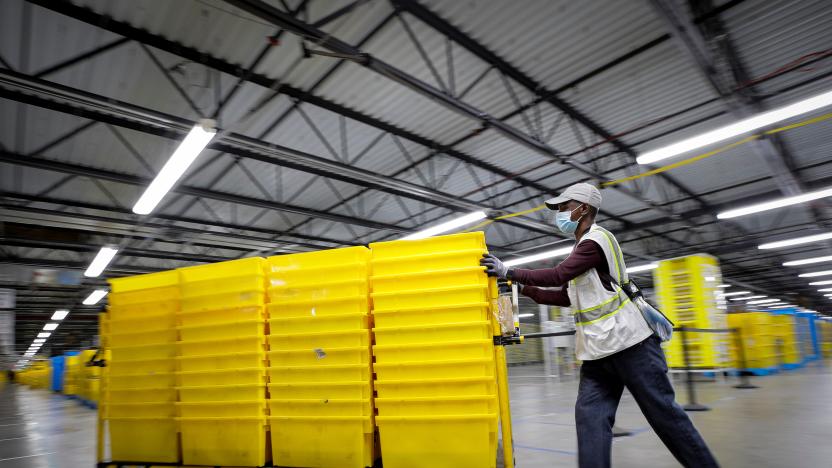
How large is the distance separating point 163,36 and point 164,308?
13.8ft

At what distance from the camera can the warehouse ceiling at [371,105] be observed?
5.91 metres

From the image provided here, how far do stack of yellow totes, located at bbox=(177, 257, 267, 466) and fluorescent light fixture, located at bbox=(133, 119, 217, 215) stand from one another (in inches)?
124

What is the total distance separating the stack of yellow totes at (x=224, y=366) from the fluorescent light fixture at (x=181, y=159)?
3.14m

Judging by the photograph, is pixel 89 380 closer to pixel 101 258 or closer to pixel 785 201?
pixel 101 258

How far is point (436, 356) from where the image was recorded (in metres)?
2.89

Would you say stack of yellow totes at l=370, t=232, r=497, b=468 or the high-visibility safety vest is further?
stack of yellow totes at l=370, t=232, r=497, b=468

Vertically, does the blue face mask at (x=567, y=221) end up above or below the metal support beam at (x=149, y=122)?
below

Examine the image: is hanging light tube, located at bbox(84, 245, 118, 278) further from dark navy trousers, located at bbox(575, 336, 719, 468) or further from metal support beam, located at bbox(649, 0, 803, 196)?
metal support beam, located at bbox(649, 0, 803, 196)

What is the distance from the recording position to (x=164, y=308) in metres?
3.75

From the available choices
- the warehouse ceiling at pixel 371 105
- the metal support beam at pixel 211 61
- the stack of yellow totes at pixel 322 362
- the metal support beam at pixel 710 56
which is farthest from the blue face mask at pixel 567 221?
the metal support beam at pixel 211 61

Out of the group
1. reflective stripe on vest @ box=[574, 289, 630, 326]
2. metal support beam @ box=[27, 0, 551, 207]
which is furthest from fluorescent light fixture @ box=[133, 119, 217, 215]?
reflective stripe on vest @ box=[574, 289, 630, 326]

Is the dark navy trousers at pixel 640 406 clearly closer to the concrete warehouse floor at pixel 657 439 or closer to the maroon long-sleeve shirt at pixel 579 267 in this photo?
the maroon long-sleeve shirt at pixel 579 267

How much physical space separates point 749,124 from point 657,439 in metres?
4.69

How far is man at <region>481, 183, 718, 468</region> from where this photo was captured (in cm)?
217
